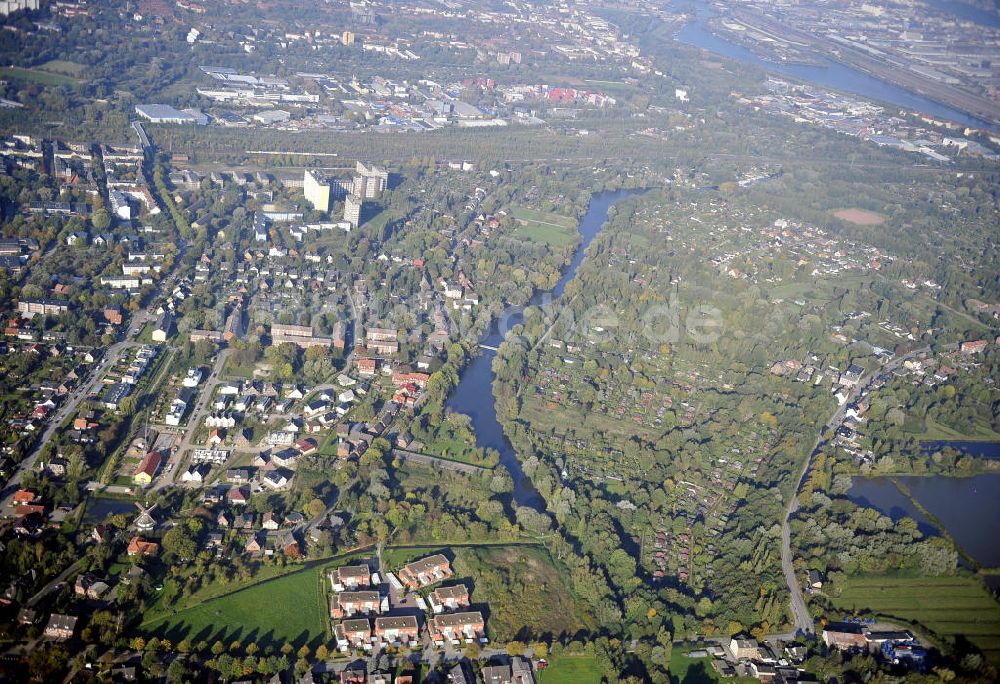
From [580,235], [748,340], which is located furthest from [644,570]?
[580,235]

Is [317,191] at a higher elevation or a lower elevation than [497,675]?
higher

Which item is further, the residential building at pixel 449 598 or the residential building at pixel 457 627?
the residential building at pixel 449 598

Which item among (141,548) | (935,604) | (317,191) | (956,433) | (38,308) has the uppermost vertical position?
(317,191)

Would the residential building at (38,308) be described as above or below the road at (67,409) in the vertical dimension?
above

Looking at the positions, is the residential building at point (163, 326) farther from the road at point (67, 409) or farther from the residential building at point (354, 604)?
the residential building at point (354, 604)

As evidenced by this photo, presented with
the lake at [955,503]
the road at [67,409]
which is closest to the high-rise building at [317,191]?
the road at [67,409]

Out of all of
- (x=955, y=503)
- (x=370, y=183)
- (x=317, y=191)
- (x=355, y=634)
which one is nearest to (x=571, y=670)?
(x=355, y=634)

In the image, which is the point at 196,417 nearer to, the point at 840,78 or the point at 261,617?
the point at 261,617

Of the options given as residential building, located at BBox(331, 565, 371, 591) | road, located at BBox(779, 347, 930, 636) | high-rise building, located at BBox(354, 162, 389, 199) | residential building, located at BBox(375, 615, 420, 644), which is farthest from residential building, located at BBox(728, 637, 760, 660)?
high-rise building, located at BBox(354, 162, 389, 199)
